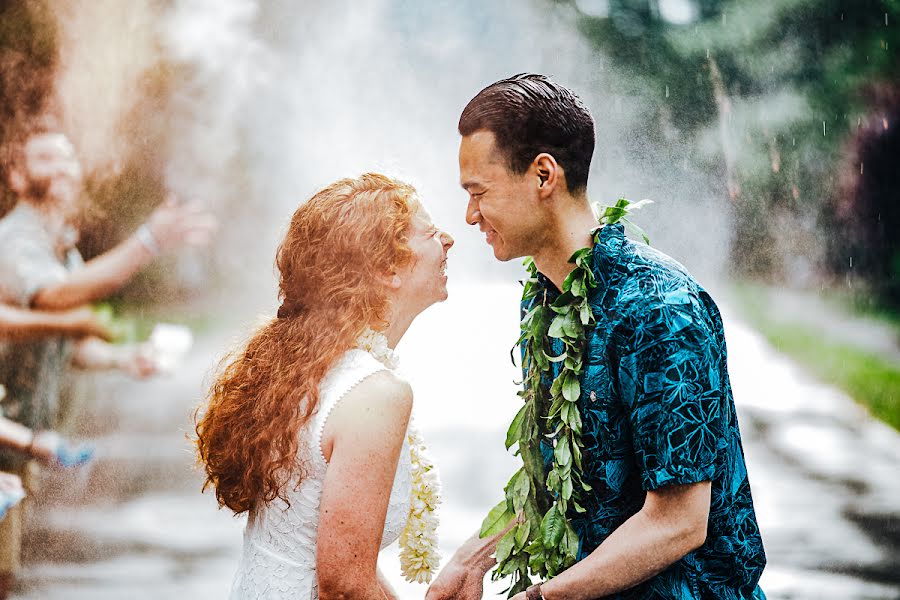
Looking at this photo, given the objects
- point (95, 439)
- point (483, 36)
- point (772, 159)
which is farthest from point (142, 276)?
point (772, 159)

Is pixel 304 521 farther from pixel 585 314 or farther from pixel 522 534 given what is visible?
pixel 585 314

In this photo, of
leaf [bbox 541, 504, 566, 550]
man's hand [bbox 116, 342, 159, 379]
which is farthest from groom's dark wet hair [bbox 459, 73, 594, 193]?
man's hand [bbox 116, 342, 159, 379]

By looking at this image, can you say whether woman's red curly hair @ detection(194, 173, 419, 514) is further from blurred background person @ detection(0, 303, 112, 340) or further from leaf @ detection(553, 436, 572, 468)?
blurred background person @ detection(0, 303, 112, 340)

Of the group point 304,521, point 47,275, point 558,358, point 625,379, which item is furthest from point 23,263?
point 625,379

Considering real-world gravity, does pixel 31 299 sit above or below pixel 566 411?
above

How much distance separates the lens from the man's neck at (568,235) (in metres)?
1.76

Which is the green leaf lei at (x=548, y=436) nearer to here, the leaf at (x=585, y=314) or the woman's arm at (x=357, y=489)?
the leaf at (x=585, y=314)

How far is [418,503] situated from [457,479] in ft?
8.89

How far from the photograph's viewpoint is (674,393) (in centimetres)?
150

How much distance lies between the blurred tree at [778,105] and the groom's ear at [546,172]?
327cm

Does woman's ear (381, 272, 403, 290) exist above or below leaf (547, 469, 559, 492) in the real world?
above

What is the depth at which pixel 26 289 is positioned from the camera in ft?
14.8

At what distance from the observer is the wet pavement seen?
4520 mm

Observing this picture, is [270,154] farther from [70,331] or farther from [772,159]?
[772,159]
